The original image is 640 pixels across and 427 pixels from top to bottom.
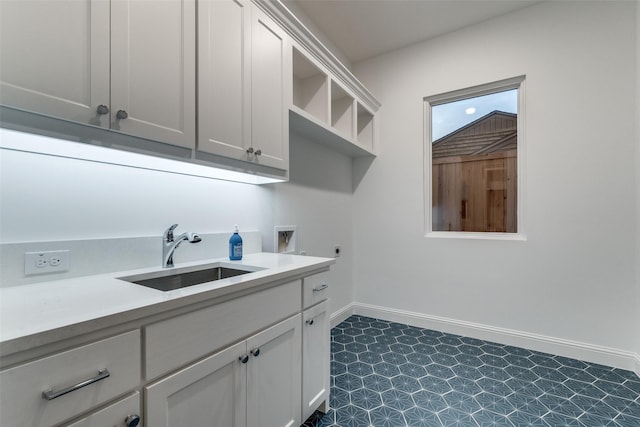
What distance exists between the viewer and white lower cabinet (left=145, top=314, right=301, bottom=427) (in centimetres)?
88

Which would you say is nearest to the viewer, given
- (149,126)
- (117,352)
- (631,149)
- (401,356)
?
(117,352)

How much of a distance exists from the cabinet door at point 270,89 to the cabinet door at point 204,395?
0.99m

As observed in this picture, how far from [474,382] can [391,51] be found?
10.4ft

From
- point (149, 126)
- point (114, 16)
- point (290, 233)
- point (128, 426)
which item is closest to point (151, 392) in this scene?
point (128, 426)

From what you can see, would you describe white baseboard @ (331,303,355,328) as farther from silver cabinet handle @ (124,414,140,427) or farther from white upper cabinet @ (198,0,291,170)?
silver cabinet handle @ (124,414,140,427)

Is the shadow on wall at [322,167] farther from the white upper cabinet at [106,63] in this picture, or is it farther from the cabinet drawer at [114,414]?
the cabinet drawer at [114,414]

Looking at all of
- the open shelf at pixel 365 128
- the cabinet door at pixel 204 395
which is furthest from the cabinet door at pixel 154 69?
the open shelf at pixel 365 128

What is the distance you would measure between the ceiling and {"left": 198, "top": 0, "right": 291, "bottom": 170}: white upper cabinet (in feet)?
3.49

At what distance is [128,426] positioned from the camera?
770 mm

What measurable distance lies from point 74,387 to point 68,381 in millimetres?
20

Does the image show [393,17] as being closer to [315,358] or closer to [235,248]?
[235,248]

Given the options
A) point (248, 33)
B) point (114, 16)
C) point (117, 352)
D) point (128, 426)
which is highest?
point (248, 33)

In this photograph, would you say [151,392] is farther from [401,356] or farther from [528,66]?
[528,66]

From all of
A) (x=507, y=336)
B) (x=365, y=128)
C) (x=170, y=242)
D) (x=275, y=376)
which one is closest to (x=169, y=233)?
(x=170, y=242)
